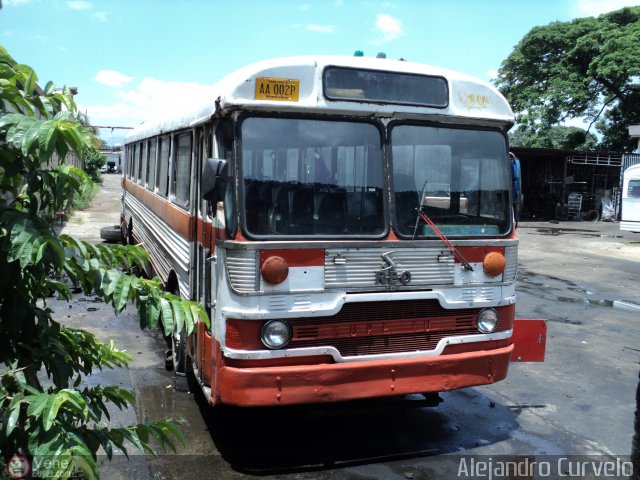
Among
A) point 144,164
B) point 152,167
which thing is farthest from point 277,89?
point 144,164

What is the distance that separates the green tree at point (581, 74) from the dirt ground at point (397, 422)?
29420 millimetres

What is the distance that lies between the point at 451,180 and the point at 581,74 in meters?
35.4

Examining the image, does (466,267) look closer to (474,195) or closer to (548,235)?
(474,195)

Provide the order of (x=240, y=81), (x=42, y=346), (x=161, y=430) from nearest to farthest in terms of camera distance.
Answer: (x=42, y=346), (x=161, y=430), (x=240, y=81)

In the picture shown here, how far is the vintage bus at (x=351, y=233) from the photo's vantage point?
4.17 meters

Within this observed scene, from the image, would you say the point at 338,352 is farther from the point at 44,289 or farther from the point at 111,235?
the point at 111,235

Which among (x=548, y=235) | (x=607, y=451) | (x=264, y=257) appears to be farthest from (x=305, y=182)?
(x=548, y=235)

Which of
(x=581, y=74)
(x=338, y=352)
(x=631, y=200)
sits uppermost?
(x=581, y=74)

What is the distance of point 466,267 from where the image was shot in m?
4.70

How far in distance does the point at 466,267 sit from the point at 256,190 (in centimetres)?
177

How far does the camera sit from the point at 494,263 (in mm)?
4781

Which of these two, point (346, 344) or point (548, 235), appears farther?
point (548, 235)

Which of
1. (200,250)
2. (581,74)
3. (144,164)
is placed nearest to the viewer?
(200,250)

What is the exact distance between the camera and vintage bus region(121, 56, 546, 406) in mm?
4172
